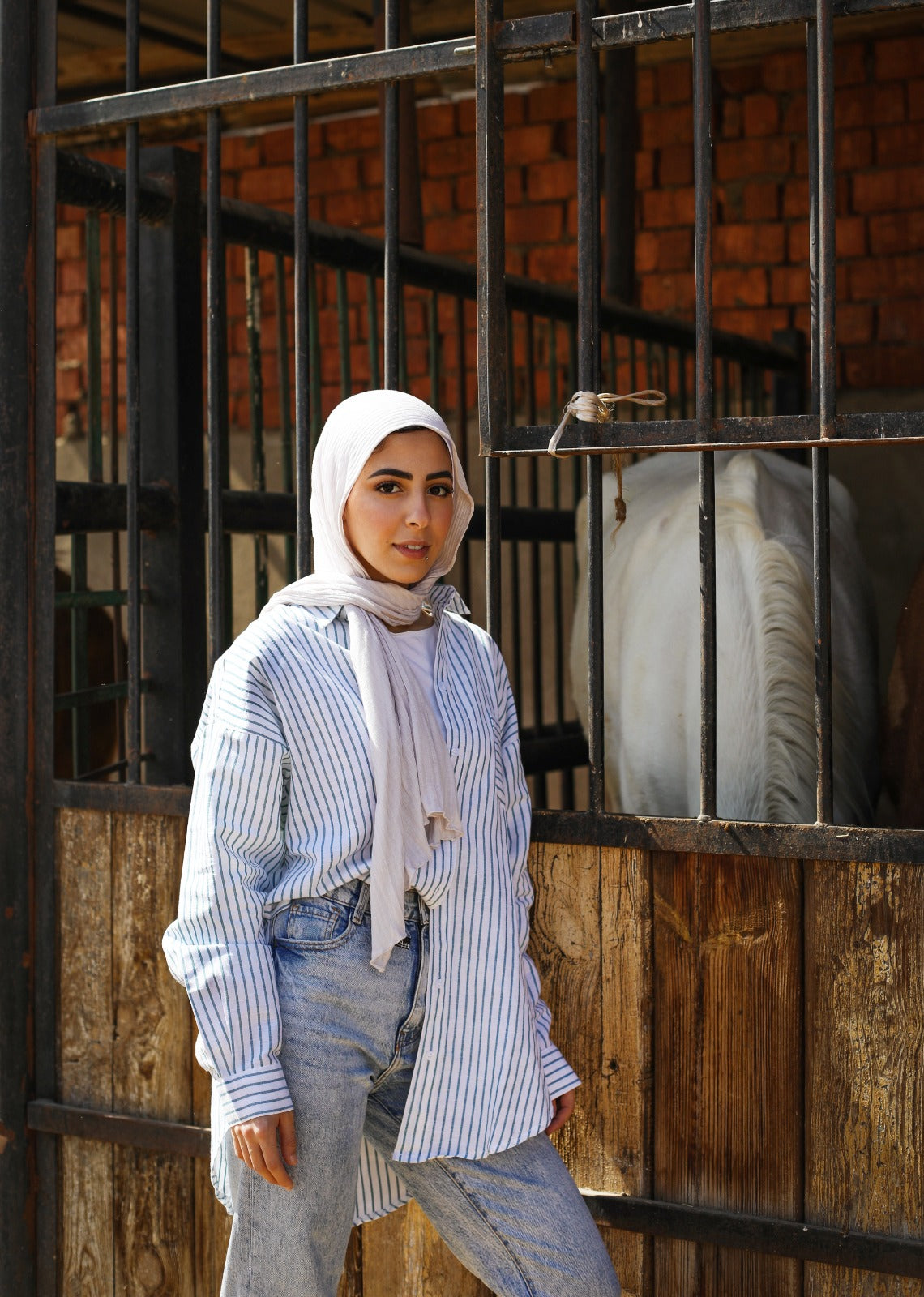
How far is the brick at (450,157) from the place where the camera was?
469cm

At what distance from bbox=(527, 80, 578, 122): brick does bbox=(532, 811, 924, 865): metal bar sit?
3.30 m

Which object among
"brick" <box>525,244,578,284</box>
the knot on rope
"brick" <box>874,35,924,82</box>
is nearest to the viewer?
the knot on rope

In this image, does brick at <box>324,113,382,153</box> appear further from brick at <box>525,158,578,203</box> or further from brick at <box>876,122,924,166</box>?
brick at <box>876,122,924,166</box>

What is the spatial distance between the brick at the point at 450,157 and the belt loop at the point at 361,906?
3.68m

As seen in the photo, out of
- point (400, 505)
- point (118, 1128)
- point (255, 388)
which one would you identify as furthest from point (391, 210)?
point (118, 1128)

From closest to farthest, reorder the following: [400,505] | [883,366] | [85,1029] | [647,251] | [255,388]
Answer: [400,505], [85,1029], [255,388], [883,366], [647,251]

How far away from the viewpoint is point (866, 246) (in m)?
4.30

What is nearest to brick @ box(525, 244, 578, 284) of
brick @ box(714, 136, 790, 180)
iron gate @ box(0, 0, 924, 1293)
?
brick @ box(714, 136, 790, 180)

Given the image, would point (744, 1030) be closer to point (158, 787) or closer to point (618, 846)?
point (618, 846)

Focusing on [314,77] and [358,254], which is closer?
[314,77]

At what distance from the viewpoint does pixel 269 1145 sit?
1365 millimetres

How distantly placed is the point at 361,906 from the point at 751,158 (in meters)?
3.63

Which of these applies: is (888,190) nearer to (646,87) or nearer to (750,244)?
(750,244)

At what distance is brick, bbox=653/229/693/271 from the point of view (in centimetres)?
449
